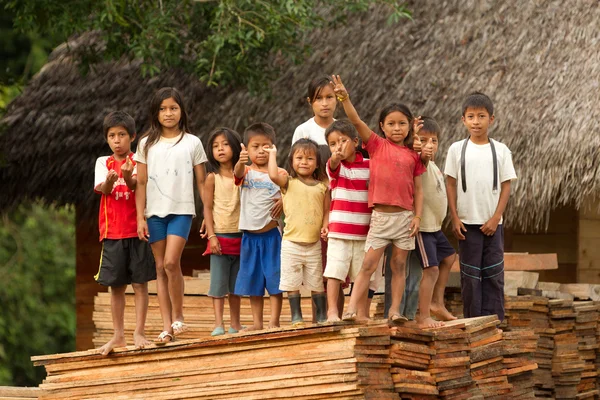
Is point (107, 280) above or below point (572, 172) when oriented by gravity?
below

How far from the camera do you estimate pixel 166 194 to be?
7.86 metres

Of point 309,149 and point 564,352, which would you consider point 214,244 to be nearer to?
point 309,149

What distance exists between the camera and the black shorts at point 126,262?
7895mm

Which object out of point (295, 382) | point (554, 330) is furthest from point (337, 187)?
point (554, 330)

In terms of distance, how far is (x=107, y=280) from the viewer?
25.8 ft

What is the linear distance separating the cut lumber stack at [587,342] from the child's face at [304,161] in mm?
3212

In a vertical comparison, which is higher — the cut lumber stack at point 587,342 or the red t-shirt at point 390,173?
the red t-shirt at point 390,173

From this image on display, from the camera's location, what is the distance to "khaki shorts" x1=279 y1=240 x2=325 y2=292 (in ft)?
24.9

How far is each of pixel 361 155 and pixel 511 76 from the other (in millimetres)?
3843

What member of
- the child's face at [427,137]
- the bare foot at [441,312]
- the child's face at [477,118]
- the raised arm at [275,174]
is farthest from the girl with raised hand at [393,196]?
the bare foot at [441,312]

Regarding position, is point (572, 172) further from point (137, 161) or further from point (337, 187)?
point (137, 161)

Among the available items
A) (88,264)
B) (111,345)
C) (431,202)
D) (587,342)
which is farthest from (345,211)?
(88,264)

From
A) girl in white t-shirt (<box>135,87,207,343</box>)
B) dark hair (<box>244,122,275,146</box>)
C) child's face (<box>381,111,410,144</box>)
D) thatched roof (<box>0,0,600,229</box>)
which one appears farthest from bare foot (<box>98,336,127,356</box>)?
thatched roof (<box>0,0,600,229</box>)

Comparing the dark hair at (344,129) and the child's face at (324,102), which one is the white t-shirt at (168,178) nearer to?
the child's face at (324,102)
